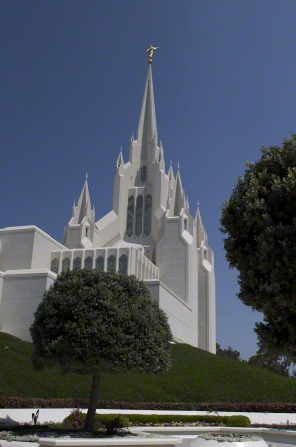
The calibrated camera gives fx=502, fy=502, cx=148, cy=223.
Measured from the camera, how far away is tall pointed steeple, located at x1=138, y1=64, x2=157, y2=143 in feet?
190

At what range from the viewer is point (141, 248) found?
47031 mm

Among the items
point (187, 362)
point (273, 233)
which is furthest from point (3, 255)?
point (273, 233)

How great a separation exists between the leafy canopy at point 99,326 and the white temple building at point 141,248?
1833 cm

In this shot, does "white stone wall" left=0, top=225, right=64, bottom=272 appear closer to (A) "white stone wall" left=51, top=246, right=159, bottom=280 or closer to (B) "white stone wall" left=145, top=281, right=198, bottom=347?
(A) "white stone wall" left=51, top=246, right=159, bottom=280

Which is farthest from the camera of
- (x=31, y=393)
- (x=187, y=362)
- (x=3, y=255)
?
(x=3, y=255)

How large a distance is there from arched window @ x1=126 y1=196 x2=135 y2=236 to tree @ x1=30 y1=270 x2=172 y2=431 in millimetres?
38737

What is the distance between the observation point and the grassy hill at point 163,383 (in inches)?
825

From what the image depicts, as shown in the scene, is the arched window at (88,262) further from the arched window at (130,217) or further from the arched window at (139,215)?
the arched window at (130,217)

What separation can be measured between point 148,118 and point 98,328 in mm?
49401

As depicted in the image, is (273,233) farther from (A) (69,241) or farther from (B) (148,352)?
(A) (69,241)

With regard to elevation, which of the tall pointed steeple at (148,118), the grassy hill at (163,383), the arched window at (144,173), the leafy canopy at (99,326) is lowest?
the grassy hill at (163,383)

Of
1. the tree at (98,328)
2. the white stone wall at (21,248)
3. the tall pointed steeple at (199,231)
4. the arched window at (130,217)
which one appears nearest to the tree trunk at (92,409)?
the tree at (98,328)

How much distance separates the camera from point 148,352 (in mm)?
12477

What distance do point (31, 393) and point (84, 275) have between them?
9.06 meters
